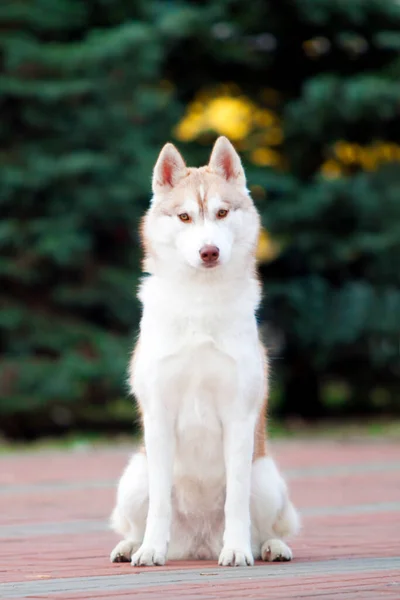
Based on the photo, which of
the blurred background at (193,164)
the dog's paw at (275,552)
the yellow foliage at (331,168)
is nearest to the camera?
the dog's paw at (275,552)

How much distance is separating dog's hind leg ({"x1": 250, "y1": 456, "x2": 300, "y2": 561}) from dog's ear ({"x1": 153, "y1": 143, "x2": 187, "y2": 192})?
150cm

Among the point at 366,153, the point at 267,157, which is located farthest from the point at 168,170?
the point at 366,153

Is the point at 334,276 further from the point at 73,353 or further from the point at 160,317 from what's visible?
the point at 160,317

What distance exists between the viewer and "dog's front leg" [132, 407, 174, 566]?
5969 mm

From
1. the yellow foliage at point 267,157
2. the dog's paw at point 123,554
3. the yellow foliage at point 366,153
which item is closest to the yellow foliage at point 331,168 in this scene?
the yellow foliage at point 366,153

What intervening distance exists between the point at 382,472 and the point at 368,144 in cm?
970

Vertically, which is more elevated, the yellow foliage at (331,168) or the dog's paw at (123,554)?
the yellow foliage at (331,168)

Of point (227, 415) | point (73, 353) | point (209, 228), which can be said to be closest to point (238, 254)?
point (209, 228)

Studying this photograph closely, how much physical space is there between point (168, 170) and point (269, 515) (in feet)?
6.05

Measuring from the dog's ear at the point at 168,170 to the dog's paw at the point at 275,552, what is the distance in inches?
74.8

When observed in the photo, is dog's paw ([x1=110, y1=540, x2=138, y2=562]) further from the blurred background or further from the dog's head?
the blurred background

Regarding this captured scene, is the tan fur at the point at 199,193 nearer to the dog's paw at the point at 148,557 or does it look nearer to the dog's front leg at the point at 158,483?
the dog's front leg at the point at 158,483

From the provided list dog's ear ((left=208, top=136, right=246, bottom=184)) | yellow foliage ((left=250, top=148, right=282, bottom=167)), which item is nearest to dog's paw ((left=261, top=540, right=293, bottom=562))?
dog's ear ((left=208, top=136, right=246, bottom=184))

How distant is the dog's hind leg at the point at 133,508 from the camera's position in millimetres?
6219
